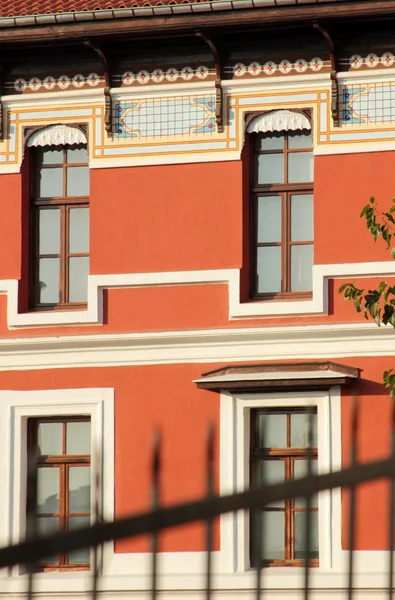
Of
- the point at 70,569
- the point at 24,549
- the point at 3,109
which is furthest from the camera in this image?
the point at 3,109

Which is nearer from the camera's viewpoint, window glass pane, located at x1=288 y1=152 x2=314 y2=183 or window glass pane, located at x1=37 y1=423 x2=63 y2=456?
window glass pane, located at x1=288 y1=152 x2=314 y2=183

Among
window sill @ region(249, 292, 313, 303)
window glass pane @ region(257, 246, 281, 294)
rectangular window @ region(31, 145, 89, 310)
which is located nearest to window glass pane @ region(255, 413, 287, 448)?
window sill @ region(249, 292, 313, 303)

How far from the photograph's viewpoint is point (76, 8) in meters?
14.4

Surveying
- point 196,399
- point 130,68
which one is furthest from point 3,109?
point 196,399

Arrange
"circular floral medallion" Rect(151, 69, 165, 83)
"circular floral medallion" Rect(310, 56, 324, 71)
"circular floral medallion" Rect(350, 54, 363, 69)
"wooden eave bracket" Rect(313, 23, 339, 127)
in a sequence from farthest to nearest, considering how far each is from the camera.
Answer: "circular floral medallion" Rect(151, 69, 165, 83) < "circular floral medallion" Rect(310, 56, 324, 71) < "circular floral medallion" Rect(350, 54, 363, 69) < "wooden eave bracket" Rect(313, 23, 339, 127)

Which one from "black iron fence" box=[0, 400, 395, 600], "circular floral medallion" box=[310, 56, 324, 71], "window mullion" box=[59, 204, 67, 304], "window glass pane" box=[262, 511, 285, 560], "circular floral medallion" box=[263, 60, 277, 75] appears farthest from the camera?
"window mullion" box=[59, 204, 67, 304]

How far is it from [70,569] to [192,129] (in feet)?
15.8

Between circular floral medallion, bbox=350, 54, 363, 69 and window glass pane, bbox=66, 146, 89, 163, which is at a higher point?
circular floral medallion, bbox=350, 54, 363, 69

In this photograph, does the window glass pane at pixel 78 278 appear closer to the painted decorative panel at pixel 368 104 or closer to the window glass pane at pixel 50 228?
the window glass pane at pixel 50 228

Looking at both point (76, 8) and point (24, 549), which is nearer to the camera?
point (24, 549)

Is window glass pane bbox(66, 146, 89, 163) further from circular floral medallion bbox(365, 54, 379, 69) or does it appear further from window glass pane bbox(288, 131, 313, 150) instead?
circular floral medallion bbox(365, 54, 379, 69)

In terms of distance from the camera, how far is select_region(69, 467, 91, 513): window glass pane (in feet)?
47.1

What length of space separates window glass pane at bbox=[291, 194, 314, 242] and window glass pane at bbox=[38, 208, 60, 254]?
264 cm

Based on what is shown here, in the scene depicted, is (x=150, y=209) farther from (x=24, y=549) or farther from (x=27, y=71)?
(x=24, y=549)
